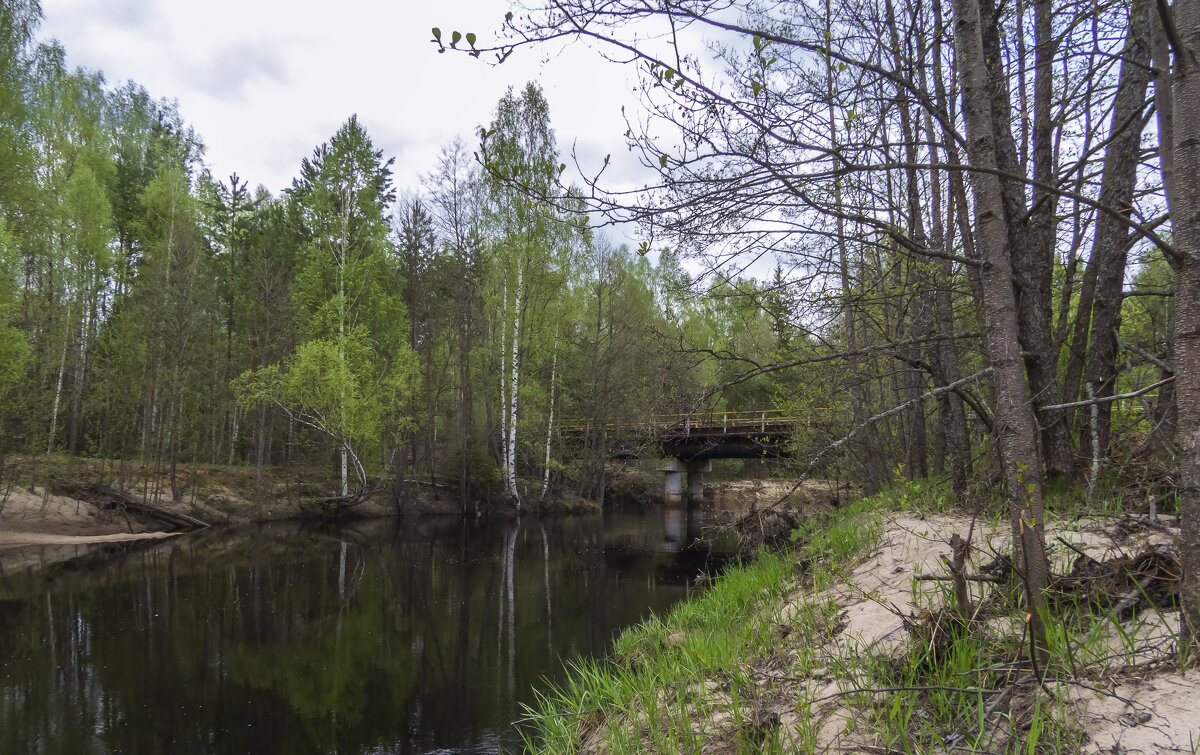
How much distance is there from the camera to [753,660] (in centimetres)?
421

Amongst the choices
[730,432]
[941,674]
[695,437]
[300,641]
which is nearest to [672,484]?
[730,432]

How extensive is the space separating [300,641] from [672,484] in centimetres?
2777

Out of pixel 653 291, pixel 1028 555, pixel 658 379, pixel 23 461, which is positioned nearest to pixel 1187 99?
pixel 1028 555

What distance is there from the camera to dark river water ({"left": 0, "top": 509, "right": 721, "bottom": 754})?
6062 mm

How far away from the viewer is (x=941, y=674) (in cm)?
286

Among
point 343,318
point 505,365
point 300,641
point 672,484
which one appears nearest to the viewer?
point 300,641

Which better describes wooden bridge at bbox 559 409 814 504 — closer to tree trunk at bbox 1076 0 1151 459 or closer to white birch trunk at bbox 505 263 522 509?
white birch trunk at bbox 505 263 522 509

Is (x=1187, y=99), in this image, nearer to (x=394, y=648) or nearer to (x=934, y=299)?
(x=934, y=299)

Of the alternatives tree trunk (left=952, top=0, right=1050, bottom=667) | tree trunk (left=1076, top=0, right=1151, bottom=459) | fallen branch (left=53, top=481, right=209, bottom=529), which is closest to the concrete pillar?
tree trunk (left=1076, top=0, right=1151, bottom=459)

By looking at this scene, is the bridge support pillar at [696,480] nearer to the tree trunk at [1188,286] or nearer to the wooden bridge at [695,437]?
the wooden bridge at [695,437]

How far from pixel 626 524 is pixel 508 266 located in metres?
10.4

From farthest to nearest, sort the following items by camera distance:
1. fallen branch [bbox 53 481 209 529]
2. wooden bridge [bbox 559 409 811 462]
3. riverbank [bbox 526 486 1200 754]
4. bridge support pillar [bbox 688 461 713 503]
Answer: bridge support pillar [bbox 688 461 713 503] < fallen branch [bbox 53 481 209 529] < wooden bridge [bbox 559 409 811 462] < riverbank [bbox 526 486 1200 754]

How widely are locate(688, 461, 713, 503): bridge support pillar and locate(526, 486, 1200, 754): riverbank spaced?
101 feet

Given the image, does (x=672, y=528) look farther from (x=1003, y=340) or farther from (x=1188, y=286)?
(x=1188, y=286)
